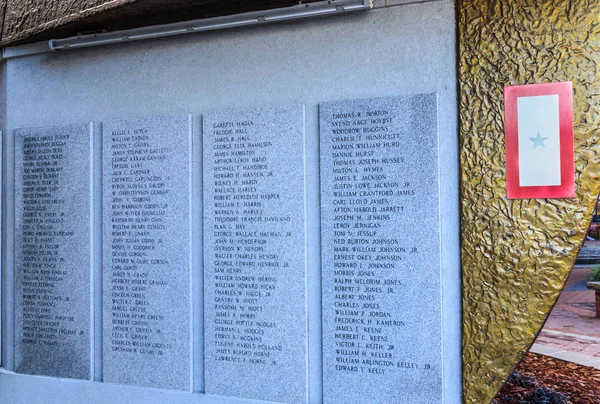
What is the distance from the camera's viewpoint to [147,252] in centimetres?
392

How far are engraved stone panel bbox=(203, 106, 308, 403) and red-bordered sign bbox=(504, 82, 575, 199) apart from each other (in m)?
1.22

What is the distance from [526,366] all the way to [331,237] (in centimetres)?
439

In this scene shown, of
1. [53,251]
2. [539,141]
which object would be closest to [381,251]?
[539,141]

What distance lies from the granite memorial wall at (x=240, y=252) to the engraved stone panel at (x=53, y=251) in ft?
0.03

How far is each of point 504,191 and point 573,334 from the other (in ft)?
20.4

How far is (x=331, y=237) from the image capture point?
343 cm

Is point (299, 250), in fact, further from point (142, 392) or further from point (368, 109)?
point (142, 392)

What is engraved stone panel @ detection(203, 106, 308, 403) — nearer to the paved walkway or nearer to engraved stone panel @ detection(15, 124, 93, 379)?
engraved stone panel @ detection(15, 124, 93, 379)

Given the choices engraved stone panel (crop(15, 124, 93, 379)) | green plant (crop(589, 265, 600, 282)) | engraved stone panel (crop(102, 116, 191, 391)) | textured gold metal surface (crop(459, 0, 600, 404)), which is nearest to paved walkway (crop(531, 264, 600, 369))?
green plant (crop(589, 265, 600, 282))

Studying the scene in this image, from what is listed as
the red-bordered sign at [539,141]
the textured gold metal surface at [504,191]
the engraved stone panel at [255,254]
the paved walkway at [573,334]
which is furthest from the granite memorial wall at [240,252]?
the paved walkway at [573,334]

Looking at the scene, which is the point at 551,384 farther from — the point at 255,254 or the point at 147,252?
the point at 147,252

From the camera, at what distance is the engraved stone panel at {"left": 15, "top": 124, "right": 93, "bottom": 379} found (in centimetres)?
412

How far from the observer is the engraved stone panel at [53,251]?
412 cm

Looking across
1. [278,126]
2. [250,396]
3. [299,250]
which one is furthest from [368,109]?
[250,396]
